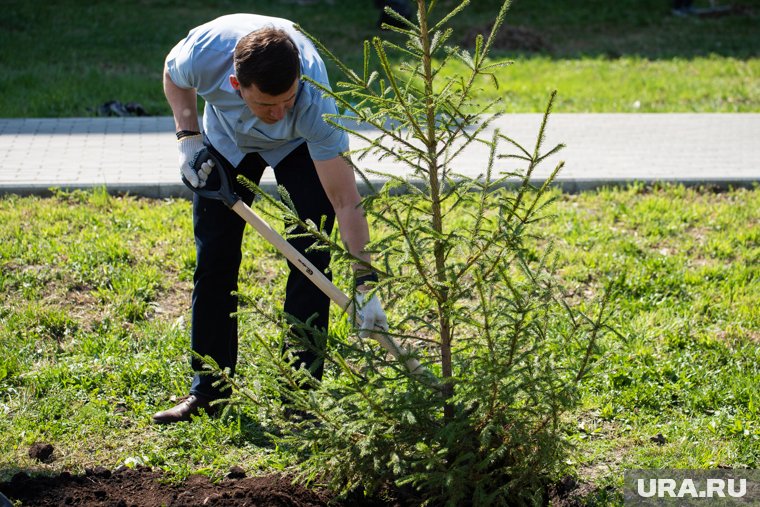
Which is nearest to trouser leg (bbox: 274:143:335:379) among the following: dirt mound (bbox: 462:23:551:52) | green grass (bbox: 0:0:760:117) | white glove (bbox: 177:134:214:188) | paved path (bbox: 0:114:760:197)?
white glove (bbox: 177:134:214:188)

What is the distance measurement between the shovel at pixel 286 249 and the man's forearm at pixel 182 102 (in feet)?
0.91

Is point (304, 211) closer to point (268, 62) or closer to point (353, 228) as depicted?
point (353, 228)

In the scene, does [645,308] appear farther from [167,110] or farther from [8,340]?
[167,110]

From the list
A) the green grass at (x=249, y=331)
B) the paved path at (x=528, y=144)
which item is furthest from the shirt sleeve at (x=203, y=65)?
the paved path at (x=528, y=144)

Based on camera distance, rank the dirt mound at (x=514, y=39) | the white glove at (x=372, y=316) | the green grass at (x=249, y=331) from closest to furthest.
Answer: the white glove at (x=372, y=316) < the green grass at (x=249, y=331) < the dirt mound at (x=514, y=39)

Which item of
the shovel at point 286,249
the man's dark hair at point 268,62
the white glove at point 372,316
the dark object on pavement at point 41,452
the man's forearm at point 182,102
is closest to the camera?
the man's dark hair at point 268,62

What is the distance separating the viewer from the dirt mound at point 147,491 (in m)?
3.37

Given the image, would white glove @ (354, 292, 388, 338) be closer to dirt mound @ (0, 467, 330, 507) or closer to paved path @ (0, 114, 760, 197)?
dirt mound @ (0, 467, 330, 507)

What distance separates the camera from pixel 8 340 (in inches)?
180

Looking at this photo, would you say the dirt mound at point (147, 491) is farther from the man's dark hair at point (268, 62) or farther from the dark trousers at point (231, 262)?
the man's dark hair at point (268, 62)

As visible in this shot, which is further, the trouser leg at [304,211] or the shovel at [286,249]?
the trouser leg at [304,211]

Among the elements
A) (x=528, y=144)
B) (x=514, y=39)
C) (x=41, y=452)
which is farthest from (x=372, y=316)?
(x=514, y=39)

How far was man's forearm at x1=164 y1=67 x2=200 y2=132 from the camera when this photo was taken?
396cm

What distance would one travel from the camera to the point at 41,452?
3703mm
